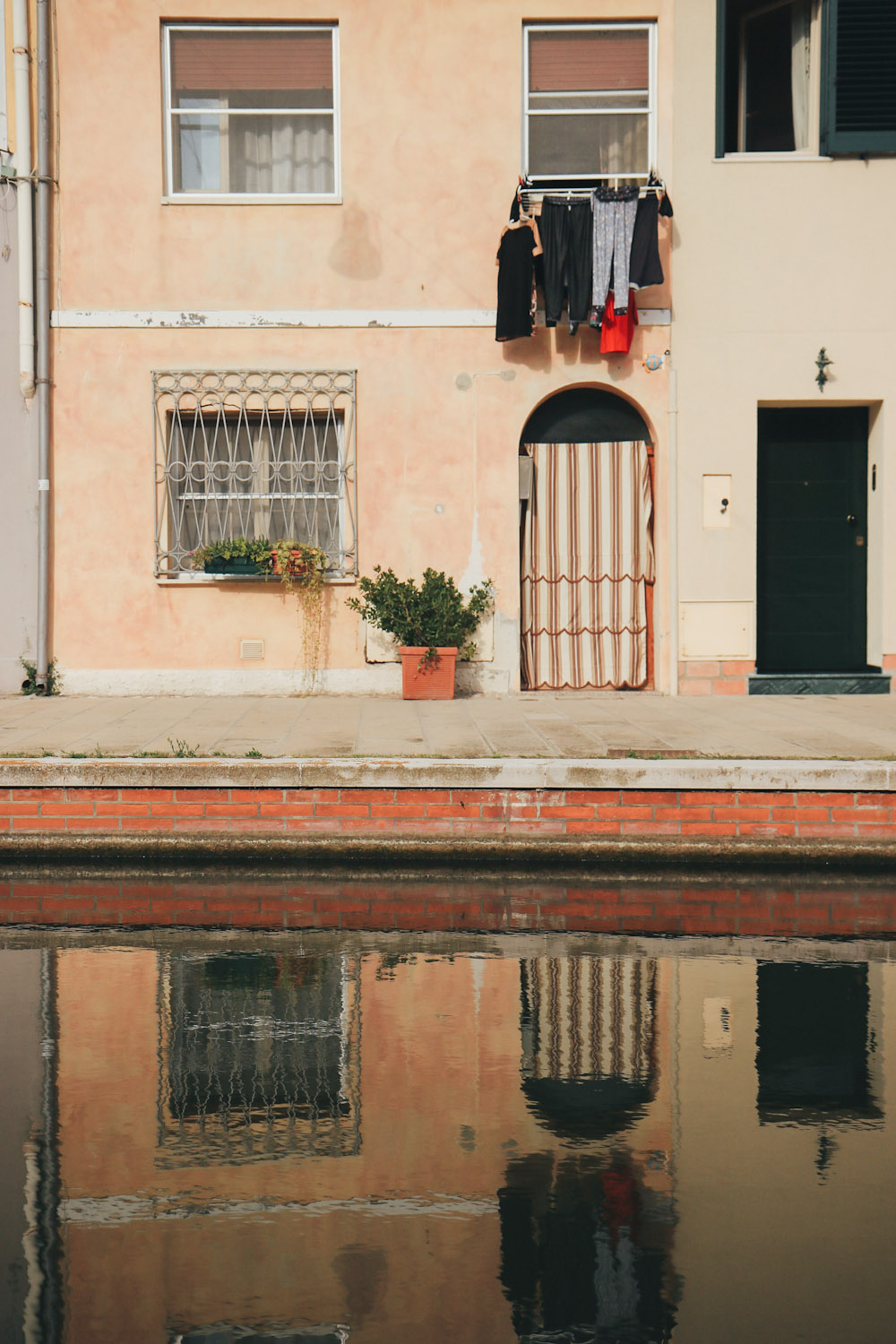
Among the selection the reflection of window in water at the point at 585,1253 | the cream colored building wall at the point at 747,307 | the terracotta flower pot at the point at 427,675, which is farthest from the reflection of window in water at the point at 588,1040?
the cream colored building wall at the point at 747,307

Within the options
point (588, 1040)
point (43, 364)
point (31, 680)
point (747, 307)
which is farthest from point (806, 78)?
point (588, 1040)

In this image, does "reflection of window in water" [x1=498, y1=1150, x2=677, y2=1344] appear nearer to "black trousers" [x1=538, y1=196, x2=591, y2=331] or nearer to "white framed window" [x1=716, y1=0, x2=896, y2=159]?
"black trousers" [x1=538, y1=196, x2=591, y2=331]

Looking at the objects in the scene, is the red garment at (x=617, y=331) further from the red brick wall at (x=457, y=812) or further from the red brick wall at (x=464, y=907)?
the red brick wall at (x=464, y=907)

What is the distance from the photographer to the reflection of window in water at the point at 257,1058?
3.06 metres

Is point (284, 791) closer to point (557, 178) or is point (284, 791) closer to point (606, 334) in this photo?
point (606, 334)

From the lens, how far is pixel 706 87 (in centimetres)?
1047

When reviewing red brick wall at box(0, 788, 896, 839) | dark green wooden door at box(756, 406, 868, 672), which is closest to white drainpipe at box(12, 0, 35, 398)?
red brick wall at box(0, 788, 896, 839)

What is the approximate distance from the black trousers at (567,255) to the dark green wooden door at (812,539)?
194 cm

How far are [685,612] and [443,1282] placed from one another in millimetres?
8661

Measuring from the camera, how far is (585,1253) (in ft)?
8.33

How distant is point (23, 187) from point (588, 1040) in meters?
9.10

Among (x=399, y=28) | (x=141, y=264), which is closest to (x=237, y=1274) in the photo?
(x=141, y=264)

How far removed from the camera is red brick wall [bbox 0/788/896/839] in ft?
21.2

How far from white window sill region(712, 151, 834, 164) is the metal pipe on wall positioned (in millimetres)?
Result: 5477
